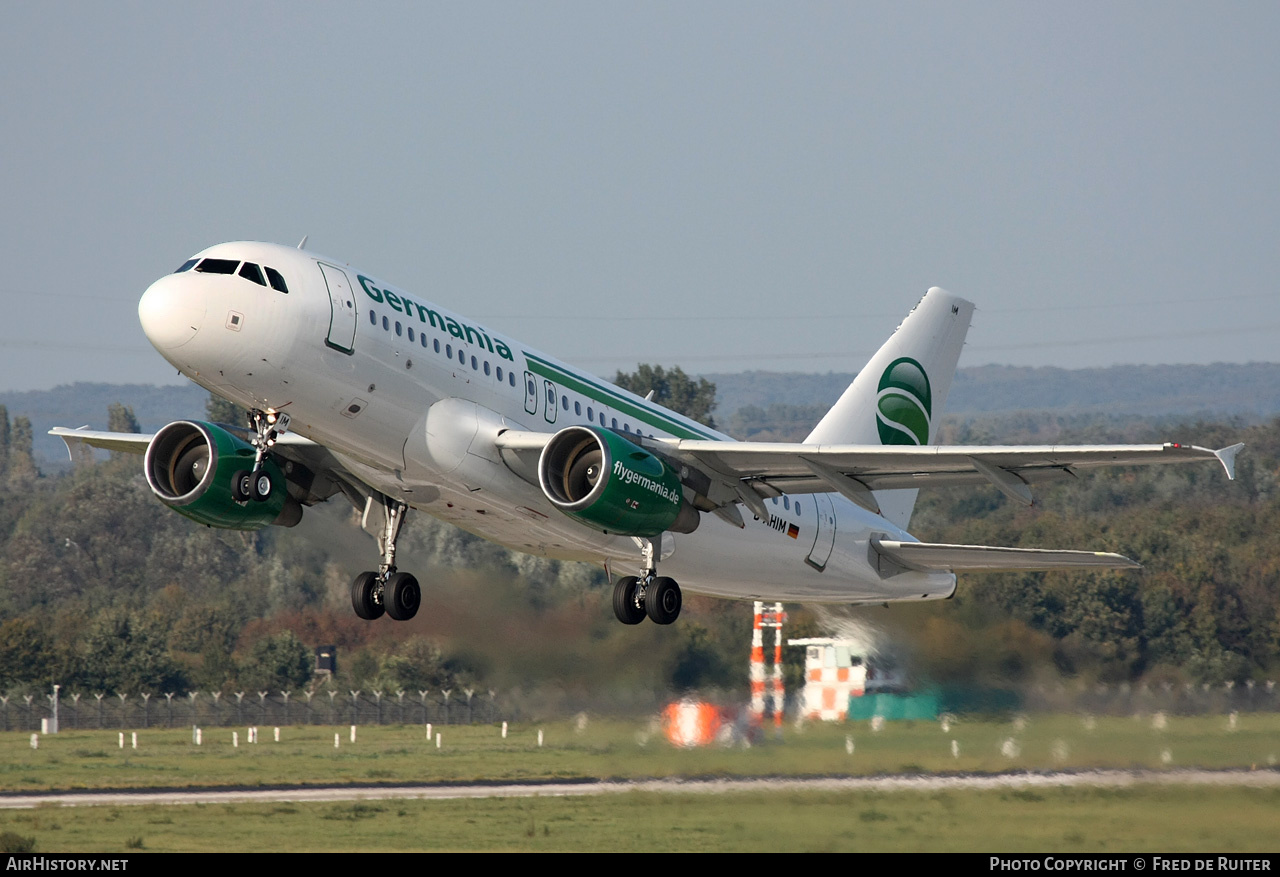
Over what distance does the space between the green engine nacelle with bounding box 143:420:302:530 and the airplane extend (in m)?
0.04

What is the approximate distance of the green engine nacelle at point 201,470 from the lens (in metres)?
29.4

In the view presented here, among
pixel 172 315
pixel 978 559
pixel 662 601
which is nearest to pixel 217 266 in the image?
pixel 172 315

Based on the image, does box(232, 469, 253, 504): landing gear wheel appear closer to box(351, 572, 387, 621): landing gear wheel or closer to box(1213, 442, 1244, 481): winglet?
box(351, 572, 387, 621): landing gear wheel

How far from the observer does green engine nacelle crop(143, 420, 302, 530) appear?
29359mm

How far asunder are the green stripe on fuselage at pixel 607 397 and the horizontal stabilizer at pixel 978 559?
514cm

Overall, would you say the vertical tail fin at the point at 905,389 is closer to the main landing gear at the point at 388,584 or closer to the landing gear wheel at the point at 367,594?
the main landing gear at the point at 388,584

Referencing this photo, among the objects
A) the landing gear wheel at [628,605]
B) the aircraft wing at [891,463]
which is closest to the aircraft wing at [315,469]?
the landing gear wheel at [628,605]

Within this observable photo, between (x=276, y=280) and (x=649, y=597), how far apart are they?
9029 millimetres

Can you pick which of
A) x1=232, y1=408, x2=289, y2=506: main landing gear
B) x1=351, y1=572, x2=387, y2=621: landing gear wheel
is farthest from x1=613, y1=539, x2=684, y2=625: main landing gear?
x1=232, y1=408, x2=289, y2=506: main landing gear

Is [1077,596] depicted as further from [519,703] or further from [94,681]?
[94,681]

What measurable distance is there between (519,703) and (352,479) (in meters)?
7.16

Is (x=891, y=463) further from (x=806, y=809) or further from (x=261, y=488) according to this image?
(x=261, y=488)

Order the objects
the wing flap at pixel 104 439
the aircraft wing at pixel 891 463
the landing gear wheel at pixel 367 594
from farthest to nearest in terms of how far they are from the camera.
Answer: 1. the wing flap at pixel 104 439
2. the landing gear wheel at pixel 367 594
3. the aircraft wing at pixel 891 463
